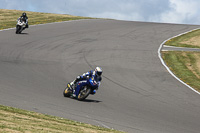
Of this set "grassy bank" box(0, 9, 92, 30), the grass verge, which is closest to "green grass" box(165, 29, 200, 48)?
"grassy bank" box(0, 9, 92, 30)

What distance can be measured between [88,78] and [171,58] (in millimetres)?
11773

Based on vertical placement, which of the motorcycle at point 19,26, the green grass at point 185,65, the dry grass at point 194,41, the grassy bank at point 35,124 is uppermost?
the dry grass at point 194,41

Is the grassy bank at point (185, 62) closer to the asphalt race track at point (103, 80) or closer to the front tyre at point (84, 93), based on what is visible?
the asphalt race track at point (103, 80)

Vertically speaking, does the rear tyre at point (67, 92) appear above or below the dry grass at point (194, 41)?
below

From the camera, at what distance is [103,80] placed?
17281 millimetres

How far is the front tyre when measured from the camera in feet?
42.9

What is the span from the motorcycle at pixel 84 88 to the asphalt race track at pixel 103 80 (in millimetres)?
352

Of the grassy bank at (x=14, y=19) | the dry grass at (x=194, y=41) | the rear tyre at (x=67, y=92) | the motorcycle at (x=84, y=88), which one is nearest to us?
the motorcycle at (x=84, y=88)

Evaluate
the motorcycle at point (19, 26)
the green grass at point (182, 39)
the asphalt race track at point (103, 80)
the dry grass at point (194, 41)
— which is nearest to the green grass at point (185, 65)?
the asphalt race track at point (103, 80)

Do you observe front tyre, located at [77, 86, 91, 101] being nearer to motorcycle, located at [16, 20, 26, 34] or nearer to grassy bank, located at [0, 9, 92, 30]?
motorcycle, located at [16, 20, 26, 34]

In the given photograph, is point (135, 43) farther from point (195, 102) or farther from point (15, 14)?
point (15, 14)

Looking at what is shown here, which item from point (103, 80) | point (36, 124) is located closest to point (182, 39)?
point (103, 80)

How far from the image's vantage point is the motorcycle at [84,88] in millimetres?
12969

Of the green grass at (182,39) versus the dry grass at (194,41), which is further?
the dry grass at (194,41)
